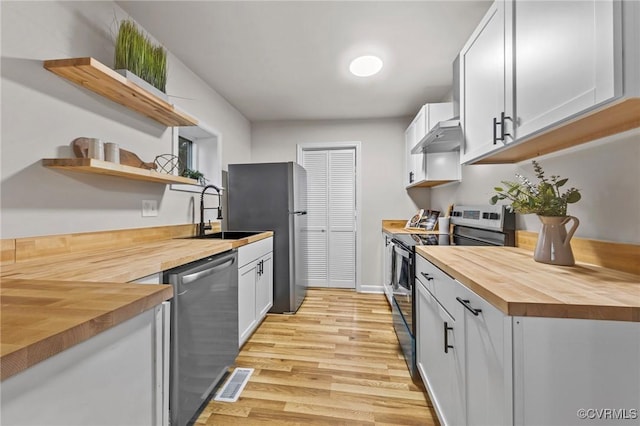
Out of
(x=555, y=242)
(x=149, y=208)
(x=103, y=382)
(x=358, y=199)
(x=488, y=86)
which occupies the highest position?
(x=488, y=86)

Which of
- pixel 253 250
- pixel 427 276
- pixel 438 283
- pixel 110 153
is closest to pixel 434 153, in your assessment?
pixel 427 276

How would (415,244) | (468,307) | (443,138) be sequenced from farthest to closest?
(443,138), (415,244), (468,307)

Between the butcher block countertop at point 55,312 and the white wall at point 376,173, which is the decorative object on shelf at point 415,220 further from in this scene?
the butcher block countertop at point 55,312

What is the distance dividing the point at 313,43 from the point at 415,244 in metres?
1.69

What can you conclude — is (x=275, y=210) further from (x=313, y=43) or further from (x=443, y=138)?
(x=443, y=138)

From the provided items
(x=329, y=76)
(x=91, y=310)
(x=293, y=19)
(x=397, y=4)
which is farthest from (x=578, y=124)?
(x=329, y=76)

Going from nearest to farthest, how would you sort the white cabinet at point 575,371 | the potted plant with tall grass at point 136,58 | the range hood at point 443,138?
the white cabinet at point 575,371 → the potted plant with tall grass at point 136,58 → the range hood at point 443,138

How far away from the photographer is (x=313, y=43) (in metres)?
2.09

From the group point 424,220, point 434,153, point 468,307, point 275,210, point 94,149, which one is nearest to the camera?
point 468,307

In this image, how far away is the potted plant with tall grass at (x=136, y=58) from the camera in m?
1.58

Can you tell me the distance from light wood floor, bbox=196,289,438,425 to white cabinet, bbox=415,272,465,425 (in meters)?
0.22

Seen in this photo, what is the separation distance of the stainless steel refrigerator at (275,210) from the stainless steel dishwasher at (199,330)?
1.10 meters

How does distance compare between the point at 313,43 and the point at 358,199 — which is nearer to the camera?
the point at 313,43

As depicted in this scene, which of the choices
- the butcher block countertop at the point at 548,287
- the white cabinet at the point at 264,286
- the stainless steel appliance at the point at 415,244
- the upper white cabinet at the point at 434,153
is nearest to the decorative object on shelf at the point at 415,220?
the upper white cabinet at the point at 434,153
